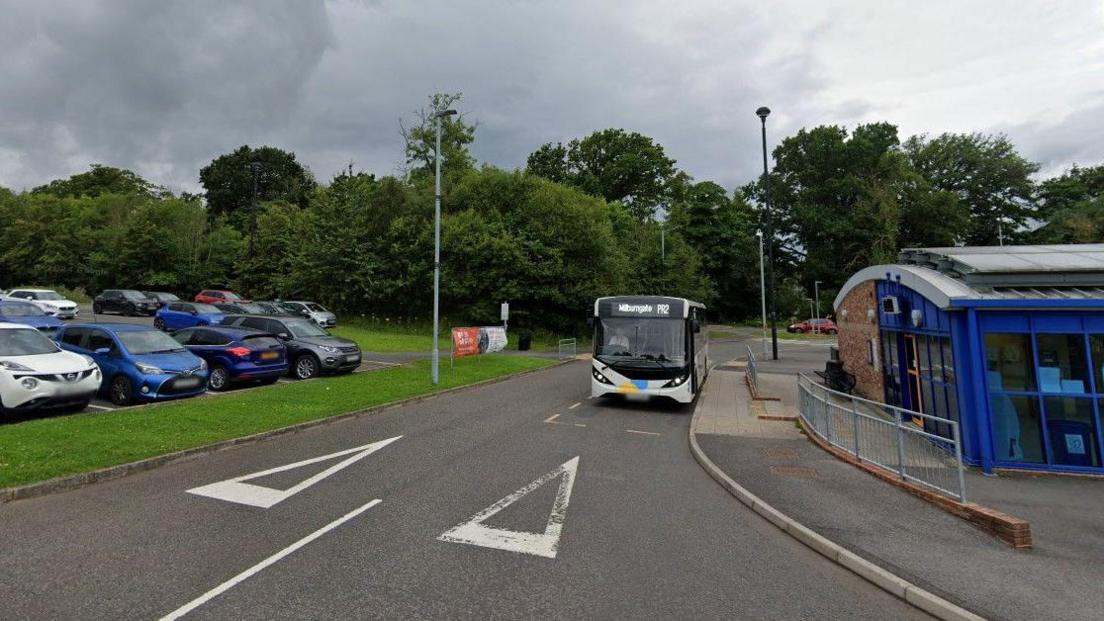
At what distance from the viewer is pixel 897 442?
7.47m

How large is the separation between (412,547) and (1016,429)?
374 inches

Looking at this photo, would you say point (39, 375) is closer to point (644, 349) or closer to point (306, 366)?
point (306, 366)

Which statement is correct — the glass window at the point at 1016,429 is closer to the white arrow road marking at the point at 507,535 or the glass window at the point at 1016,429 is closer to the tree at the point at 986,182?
the white arrow road marking at the point at 507,535

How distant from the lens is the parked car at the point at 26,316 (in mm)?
16938

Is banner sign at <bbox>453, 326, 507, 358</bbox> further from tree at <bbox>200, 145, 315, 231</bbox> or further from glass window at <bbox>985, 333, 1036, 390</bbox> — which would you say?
tree at <bbox>200, 145, 315, 231</bbox>

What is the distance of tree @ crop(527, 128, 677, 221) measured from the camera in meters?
63.1

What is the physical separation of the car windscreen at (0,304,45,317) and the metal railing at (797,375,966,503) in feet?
86.5

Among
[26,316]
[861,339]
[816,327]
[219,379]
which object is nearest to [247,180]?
[26,316]

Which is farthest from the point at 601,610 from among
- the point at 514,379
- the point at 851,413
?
the point at 514,379

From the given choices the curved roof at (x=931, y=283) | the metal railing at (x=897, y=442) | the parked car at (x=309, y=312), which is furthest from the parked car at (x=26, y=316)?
the curved roof at (x=931, y=283)

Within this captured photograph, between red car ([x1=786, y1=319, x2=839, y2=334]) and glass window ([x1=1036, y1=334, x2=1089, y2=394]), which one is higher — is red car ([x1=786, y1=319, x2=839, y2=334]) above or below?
above

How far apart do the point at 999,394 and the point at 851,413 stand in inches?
92.0

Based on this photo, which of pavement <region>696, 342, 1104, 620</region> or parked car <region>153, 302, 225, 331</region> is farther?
parked car <region>153, 302, 225, 331</region>

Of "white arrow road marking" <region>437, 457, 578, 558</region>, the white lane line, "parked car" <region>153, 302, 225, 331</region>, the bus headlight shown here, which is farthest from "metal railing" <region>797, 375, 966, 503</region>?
"parked car" <region>153, 302, 225, 331</region>
